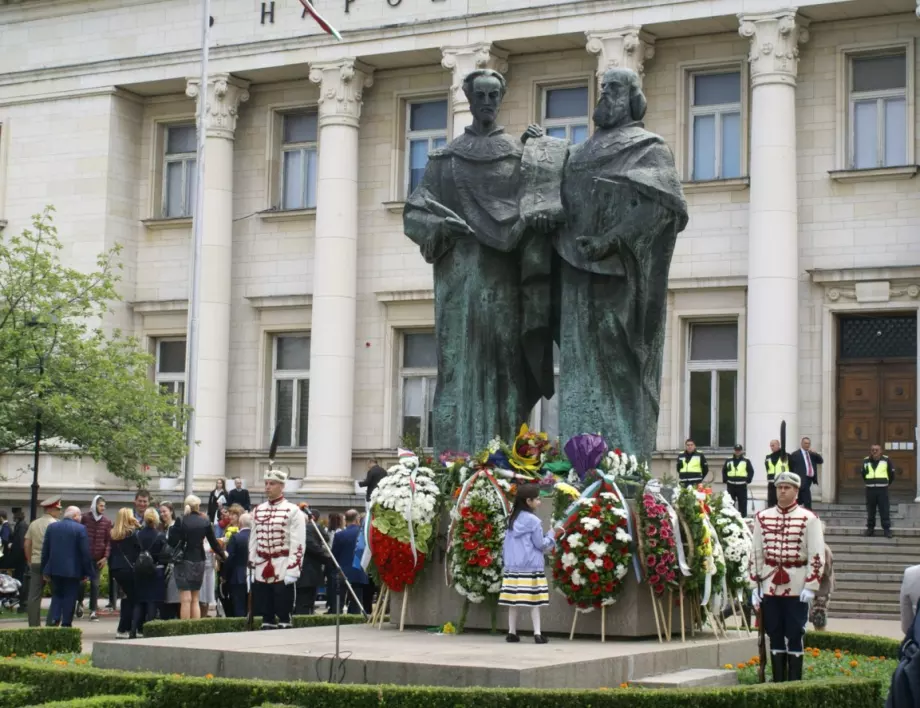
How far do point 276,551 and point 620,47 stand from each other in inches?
871

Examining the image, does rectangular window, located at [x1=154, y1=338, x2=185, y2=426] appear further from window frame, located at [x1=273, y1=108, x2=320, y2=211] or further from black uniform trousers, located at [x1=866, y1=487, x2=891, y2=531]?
black uniform trousers, located at [x1=866, y1=487, x2=891, y2=531]

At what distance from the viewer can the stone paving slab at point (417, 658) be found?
1203 cm

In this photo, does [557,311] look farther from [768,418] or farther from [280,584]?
[768,418]

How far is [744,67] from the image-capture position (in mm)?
36906

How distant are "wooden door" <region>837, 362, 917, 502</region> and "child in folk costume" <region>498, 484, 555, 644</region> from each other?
21.9 meters

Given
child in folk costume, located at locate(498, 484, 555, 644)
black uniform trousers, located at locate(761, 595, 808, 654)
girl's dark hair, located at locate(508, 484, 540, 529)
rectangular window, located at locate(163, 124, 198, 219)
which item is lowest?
black uniform trousers, located at locate(761, 595, 808, 654)

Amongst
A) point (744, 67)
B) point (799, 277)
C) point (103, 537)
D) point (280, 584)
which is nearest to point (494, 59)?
point (744, 67)

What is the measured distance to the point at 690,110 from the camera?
37438 millimetres

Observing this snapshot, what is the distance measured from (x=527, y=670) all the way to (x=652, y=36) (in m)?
27.1

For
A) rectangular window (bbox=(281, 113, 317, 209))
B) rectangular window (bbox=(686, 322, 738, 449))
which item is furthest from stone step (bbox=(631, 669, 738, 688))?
rectangular window (bbox=(281, 113, 317, 209))

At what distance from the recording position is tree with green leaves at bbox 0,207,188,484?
31047 millimetres

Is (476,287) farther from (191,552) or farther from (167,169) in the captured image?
(167,169)

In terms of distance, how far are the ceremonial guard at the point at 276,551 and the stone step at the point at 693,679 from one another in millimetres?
4421

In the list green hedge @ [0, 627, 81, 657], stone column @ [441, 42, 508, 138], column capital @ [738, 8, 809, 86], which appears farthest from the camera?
stone column @ [441, 42, 508, 138]
